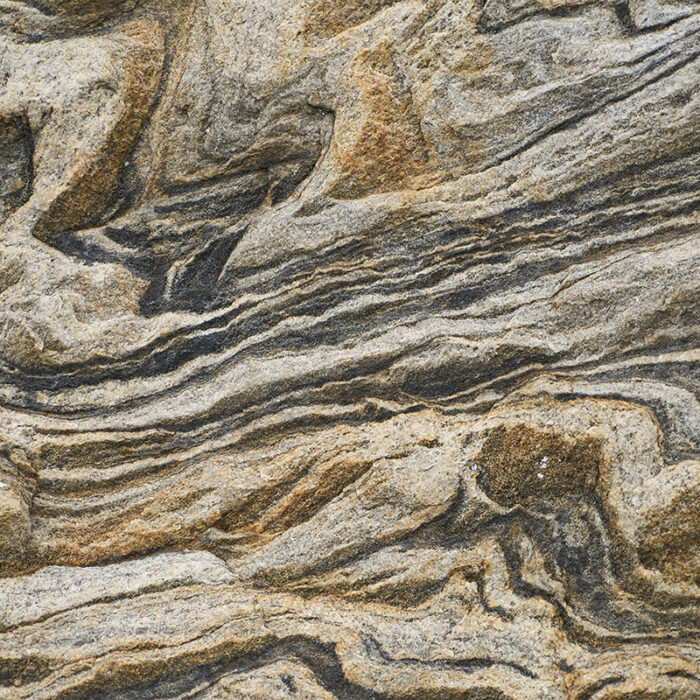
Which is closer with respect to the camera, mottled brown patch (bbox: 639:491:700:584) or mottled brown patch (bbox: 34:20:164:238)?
mottled brown patch (bbox: 639:491:700:584)

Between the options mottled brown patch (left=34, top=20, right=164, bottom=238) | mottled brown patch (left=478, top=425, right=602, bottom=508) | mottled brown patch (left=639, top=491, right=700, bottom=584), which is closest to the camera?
mottled brown patch (left=639, top=491, right=700, bottom=584)

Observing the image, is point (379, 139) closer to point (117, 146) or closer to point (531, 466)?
point (117, 146)

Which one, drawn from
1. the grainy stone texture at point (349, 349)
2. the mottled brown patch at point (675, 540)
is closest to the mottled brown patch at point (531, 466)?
the grainy stone texture at point (349, 349)

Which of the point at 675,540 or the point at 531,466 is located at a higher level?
the point at 531,466

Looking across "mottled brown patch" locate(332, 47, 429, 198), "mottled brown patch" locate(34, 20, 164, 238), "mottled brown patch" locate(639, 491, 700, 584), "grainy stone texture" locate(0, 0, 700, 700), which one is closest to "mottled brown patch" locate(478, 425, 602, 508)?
"grainy stone texture" locate(0, 0, 700, 700)

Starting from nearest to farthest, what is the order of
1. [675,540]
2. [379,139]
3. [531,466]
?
[675,540], [531,466], [379,139]

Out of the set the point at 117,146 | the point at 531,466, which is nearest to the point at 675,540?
the point at 531,466

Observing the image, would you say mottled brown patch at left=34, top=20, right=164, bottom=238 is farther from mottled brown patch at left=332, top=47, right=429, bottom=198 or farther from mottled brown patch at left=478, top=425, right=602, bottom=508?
mottled brown patch at left=478, top=425, right=602, bottom=508
